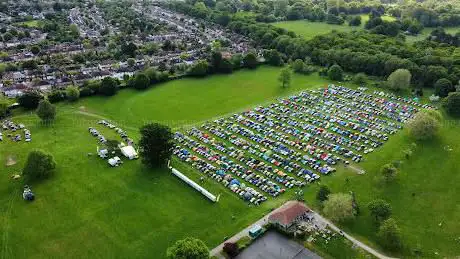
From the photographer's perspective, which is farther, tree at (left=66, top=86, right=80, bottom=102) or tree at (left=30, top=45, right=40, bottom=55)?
tree at (left=30, top=45, right=40, bottom=55)

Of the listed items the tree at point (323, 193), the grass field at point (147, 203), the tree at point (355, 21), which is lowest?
the grass field at point (147, 203)

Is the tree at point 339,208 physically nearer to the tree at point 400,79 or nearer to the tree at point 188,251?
the tree at point 188,251

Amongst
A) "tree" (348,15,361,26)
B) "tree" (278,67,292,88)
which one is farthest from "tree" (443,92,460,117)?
"tree" (348,15,361,26)

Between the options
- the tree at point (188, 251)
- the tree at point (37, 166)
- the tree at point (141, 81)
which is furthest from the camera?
the tree at point (141, 81)

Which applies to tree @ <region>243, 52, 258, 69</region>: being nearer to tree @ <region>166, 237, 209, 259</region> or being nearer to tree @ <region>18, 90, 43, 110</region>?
tree @ <region>18, 90, 43, 110</region>

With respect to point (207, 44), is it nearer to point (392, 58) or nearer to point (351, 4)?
point (392, 58)

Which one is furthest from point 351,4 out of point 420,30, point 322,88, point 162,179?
point 162,179

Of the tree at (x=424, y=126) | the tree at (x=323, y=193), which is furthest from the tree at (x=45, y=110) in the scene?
the tree at (x=424, y=126)
